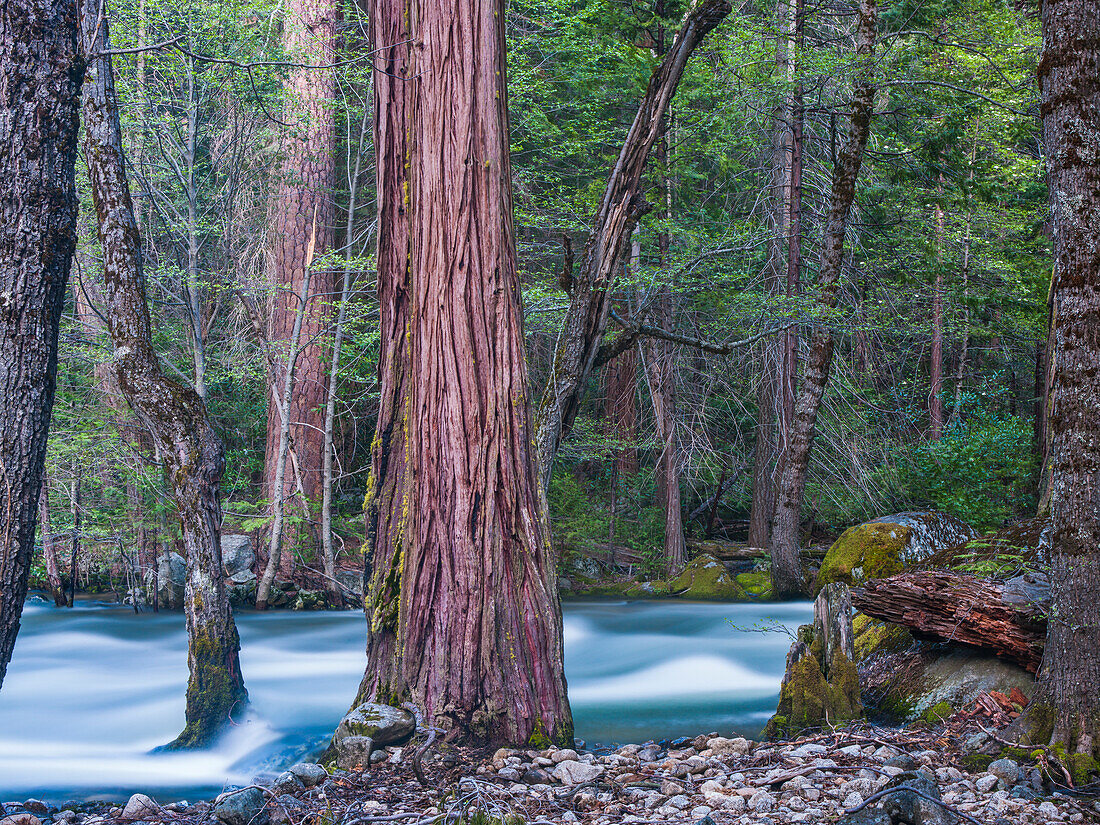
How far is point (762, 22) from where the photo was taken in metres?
11.8

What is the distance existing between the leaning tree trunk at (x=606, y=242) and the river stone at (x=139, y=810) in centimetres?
417

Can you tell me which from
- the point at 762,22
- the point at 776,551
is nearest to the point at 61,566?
the point at 776,551

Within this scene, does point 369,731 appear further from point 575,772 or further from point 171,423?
point 171,423

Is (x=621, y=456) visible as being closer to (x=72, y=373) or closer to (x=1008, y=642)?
(x=72, y=373)

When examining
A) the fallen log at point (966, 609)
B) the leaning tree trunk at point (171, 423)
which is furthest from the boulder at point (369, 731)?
the fallen log at point (966, 609)

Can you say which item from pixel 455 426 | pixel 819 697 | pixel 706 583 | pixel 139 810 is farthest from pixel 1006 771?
pixel 706 583

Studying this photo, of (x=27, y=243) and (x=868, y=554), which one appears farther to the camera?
(x=868, y=554)

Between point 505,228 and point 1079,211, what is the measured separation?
321cm

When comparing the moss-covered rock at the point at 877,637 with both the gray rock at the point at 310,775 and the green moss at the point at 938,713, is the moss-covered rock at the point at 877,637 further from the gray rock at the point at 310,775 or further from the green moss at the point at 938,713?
the gray rock at the point at 310,775

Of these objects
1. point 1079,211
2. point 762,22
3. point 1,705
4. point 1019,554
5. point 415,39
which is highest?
point 762,22

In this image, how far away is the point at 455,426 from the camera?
4.86m

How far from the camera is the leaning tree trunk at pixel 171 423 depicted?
6379mm

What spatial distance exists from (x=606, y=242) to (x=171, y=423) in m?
4.29

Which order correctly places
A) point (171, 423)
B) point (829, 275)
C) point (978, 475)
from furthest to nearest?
point (978, 475)
point (829, 275)
point (171, 423)
